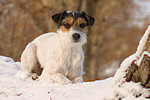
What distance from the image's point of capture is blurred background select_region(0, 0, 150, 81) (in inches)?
668

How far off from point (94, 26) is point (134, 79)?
16430 mm

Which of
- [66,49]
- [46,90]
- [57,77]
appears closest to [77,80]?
[57,77]

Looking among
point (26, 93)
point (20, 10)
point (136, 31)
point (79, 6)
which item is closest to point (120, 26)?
point (136, 31)

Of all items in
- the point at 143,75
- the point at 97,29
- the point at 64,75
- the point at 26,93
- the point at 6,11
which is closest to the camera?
the point at 143,75

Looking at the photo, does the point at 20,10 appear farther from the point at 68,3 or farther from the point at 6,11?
the point at 68,3

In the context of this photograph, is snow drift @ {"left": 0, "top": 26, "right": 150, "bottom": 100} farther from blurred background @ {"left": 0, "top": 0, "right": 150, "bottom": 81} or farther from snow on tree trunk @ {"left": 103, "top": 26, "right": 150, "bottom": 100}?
blurred background @ {"left": 0, "top": 0, "right": 150, "bottom": 81}

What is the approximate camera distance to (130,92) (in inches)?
124

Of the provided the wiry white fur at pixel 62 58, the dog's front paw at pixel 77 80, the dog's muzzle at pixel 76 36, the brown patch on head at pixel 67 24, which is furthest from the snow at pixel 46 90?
the brown patch on head at pixel 67 24

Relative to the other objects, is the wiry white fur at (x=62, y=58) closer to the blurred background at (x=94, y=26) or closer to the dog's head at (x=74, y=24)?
the dog's head at (x=74, y=24)

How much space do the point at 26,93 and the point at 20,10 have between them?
13.6 metres

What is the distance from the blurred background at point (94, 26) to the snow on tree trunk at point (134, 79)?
12.8 meters

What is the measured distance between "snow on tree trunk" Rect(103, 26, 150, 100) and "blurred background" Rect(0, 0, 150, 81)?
12.8 metres

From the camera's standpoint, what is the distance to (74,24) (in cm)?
532

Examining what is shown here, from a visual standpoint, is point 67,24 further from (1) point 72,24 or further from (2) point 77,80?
(2) point 77,80
